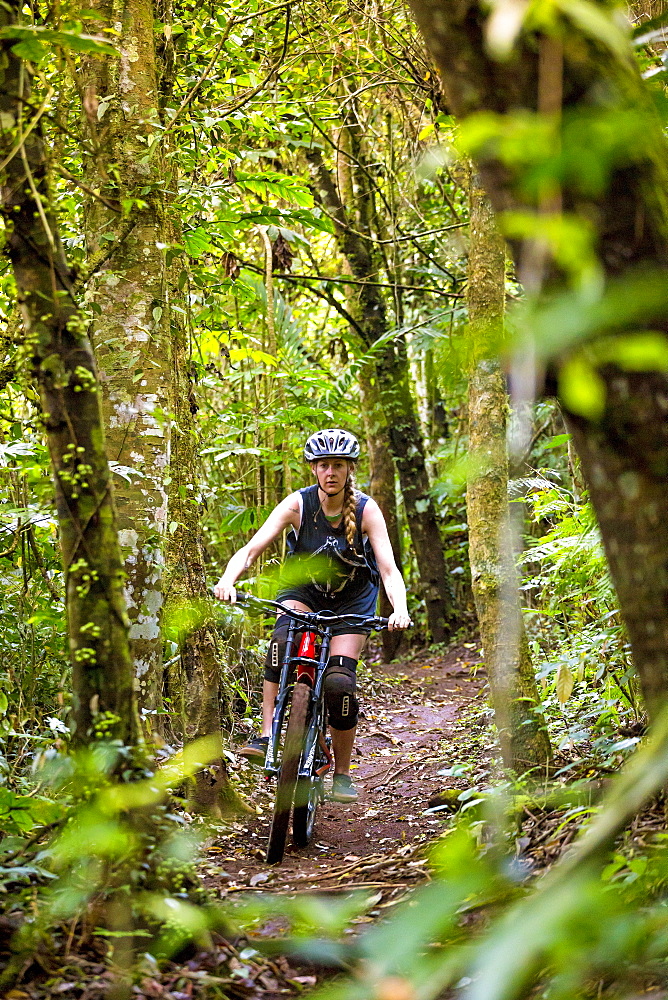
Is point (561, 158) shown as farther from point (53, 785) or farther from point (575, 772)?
point (575, 772)

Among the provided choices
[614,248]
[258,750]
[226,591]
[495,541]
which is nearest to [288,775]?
[258,750]

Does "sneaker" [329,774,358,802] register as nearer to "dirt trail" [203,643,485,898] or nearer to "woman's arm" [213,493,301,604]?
"dirt trail" [203,643,485,898]

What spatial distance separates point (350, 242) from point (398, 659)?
5496 mm

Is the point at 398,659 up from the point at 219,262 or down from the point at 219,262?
down

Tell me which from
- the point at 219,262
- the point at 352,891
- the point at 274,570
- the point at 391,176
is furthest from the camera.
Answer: the point at 391,176

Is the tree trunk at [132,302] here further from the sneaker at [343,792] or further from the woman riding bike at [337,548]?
the sneaker at [343,792]

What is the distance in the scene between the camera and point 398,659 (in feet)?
36.7

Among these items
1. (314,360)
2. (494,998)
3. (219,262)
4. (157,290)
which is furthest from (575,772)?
(314,360)

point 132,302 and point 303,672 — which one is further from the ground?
point 132,302

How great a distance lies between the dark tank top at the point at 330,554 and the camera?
5.29 metres

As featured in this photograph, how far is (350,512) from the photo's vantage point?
529 centimetres

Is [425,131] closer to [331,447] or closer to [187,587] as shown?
[331,447]

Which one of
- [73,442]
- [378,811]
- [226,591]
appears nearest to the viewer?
[73,442]

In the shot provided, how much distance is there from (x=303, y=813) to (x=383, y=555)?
1.57 metres
